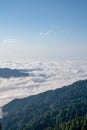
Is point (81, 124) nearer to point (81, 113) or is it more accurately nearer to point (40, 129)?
point (40, 129)

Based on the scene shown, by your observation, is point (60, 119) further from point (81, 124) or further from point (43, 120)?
point (81, 124)

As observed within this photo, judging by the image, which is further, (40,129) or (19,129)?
(19,129)

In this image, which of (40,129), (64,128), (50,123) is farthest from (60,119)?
(64,128)

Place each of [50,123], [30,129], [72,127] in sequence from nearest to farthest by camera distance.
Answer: [72,127] < [30,129] < [50,123]

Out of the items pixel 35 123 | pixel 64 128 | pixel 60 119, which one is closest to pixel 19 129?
pixel 35 123

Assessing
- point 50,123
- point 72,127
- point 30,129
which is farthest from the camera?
point 50,123

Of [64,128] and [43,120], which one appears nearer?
[64,128]

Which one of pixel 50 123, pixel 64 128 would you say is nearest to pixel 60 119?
pixel 50 123

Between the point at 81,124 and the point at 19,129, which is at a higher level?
the point at 81,124
